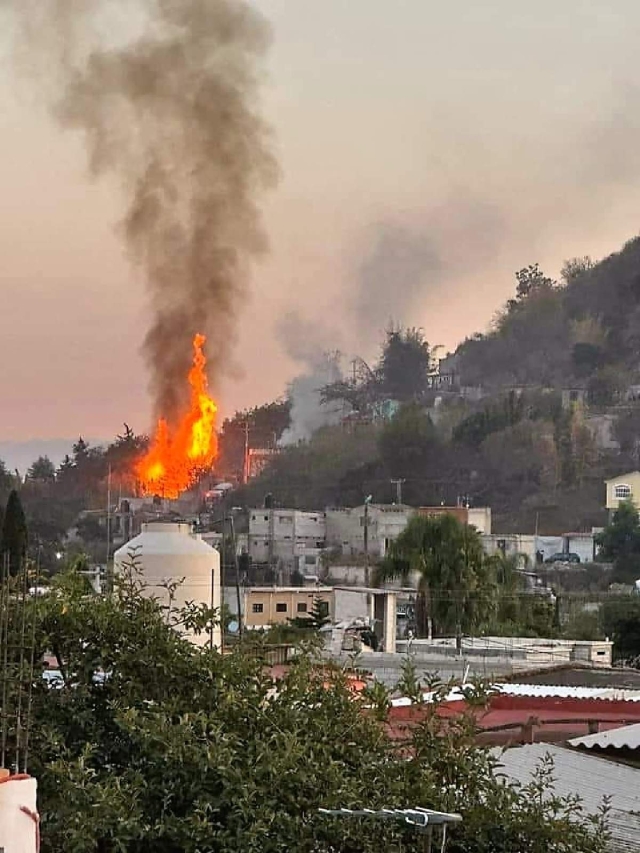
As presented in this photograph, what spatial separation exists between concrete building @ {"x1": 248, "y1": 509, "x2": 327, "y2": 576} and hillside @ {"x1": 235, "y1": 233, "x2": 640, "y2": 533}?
1473 cm

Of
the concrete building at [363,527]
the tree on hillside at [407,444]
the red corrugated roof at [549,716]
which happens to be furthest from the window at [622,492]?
the red corrugated roof at [549,716]

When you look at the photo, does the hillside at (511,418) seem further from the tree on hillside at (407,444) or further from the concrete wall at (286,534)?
the concrete wall at (286,534)

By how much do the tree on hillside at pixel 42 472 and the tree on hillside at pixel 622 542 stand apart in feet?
111

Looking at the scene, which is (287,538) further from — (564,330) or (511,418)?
(564,330)

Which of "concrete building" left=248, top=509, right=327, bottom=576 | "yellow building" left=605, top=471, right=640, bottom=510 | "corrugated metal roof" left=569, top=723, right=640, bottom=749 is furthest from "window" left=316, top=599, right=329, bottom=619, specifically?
"yellow building" left=605, top=471, right=640, bottom=510

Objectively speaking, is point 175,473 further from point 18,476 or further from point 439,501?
point 439,501

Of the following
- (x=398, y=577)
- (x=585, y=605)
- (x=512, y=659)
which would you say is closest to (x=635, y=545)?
(x=585, y=605)

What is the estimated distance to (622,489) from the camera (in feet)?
240

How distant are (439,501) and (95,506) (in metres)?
20.0

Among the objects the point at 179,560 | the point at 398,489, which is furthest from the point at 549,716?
the point at 398,489

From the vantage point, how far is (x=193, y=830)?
533 cm

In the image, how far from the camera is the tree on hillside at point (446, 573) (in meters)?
36.0

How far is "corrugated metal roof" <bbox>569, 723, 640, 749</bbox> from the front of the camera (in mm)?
9828

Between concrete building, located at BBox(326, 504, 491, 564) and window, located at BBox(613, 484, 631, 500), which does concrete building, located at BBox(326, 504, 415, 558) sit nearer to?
concrete building, located at BBox(326, 504, 491, 564)
